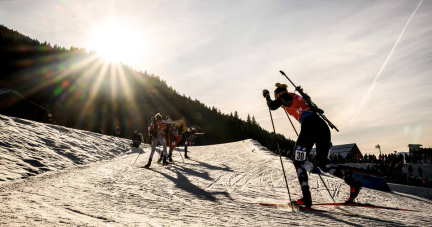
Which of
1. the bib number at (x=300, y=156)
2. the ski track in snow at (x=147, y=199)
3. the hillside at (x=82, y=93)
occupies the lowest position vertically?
the ski track in snow at (x=147, y=199)

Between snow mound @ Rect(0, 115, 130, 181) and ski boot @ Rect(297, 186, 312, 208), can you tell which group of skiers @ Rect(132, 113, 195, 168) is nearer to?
snow mound @ Rect(0, 115, 130, 181)

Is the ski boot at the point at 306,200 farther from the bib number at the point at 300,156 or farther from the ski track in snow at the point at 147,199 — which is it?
the bib number at the point at 300,156

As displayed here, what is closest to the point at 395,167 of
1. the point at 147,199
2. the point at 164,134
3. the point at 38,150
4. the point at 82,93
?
the point at 164,134

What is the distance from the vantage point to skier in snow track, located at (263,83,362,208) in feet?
15.6

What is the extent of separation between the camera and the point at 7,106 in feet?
62.0

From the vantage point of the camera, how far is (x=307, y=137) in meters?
4.82

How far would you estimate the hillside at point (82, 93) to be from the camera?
124 ft

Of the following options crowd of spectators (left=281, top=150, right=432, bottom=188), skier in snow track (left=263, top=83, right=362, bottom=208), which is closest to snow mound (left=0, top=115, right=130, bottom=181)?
skier in snow track (left=263, top=83, right=362, bottom=208)

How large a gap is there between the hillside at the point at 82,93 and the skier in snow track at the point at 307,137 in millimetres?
21020

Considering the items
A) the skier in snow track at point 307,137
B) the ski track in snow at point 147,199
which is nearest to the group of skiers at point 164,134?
the ski track in snow at point 147,199

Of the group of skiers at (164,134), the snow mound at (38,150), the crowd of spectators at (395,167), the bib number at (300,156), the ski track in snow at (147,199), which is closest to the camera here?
the ski track in snow at (147,199)

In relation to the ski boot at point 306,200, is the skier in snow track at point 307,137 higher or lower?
higher

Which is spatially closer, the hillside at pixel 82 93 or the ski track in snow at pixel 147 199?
the ski track in snow at pixel 147 199

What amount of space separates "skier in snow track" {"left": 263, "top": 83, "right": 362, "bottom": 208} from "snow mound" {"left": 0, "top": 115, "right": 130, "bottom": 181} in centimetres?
603
